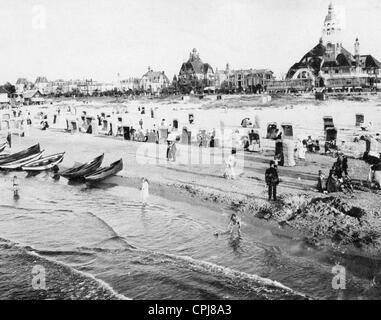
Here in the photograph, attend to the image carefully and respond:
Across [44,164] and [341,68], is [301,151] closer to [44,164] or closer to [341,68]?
[44,164]

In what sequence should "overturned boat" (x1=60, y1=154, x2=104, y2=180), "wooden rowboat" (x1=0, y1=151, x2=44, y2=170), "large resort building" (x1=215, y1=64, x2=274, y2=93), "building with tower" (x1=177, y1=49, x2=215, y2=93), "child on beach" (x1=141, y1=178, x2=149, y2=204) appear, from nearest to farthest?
"child on beach" (x1=141, y1=178, x2=149, y2=204)
"overturned boat" (x1=60, y1=154, x2=104, y2=180)
"wooden rowboat" (x1=0, y1=151, x2=44, y2=170)
"building with tower" (x1=177, y1=49, x2=215, y2=93)
"large resort building" (x1=215, y1=64, x2=274, y2=93)

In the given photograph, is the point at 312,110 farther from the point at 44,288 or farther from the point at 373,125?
the point at 44,288

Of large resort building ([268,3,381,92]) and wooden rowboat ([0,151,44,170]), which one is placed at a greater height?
large resort building ([268,3,381,92])

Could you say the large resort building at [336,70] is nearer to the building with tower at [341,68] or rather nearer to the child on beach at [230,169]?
the building with tower at [341,68]

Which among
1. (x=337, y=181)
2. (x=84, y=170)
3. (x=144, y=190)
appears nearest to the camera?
(x=337, y=181)

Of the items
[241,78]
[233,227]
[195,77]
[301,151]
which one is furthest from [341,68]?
[233,227]

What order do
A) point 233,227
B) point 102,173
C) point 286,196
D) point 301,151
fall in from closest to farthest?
point 233,227 < point 286,196 < point 301,151 < point 102,173

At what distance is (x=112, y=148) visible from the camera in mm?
27531

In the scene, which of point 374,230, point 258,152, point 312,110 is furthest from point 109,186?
point 312,110

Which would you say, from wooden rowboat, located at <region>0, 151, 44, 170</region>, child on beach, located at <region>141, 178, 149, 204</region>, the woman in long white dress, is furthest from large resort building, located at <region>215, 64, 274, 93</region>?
child on beach, located at <region>141, 178, 149, 204</region>

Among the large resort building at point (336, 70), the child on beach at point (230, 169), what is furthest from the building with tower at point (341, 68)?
the child on beach at point (230, 169)

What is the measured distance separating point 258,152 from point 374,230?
11.2 meters

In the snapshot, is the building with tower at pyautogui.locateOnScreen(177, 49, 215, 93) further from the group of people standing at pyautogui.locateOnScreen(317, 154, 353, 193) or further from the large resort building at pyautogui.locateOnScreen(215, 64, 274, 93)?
the group of people standing at pyautogui.locateOnScreen(317, 154, 353, 193)

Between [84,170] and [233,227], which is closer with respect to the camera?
[233,227]
